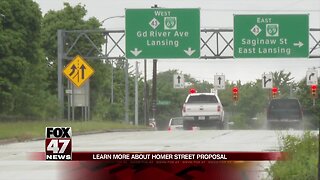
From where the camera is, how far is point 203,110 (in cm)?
1212

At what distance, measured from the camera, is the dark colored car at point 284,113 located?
11984 millimetres

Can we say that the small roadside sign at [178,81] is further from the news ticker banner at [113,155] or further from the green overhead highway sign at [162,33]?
the news ticker banner at [113,155]

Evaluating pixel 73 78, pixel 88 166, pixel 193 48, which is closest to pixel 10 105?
pixel 73 78

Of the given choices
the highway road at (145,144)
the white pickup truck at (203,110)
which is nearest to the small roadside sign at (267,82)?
the white pickup truck at (203,110)

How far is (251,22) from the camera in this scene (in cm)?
1326

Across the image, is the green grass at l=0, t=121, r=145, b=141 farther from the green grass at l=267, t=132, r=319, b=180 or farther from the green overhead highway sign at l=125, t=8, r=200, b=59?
the green grass at l=267, t=132, r=319, b=180

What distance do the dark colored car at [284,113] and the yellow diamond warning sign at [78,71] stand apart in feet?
8.23

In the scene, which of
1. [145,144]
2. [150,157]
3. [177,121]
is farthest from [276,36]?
[150,157]

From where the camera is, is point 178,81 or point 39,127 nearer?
point 39,127

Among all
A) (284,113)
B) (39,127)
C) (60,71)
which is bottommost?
(39,127)

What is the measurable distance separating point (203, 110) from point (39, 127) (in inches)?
Answer: 89.3

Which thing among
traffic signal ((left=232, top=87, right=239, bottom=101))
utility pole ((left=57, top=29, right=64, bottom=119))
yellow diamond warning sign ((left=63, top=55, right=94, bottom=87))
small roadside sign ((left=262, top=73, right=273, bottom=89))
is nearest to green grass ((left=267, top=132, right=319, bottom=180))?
small roadside sign ((left=262, top=73, right=273, bottom=89))

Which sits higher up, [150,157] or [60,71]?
[60,71]

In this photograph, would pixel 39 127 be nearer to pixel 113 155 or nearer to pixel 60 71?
pixel 60 71
